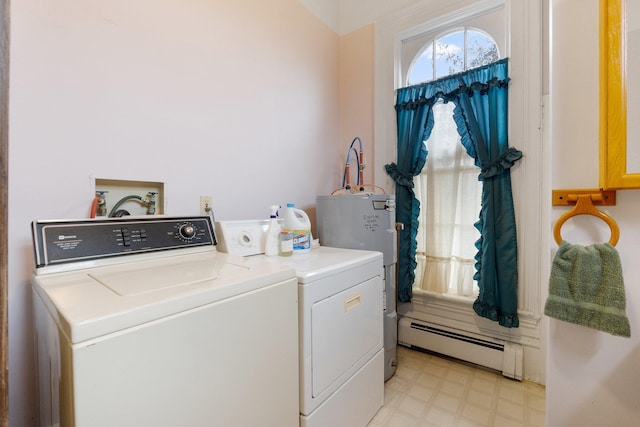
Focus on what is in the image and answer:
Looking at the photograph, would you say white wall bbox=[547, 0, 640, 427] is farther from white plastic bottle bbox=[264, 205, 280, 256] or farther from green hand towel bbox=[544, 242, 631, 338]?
white plastic bottle bbox=[264, 205, 280, 256]

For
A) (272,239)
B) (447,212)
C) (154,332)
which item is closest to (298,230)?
(272,239)

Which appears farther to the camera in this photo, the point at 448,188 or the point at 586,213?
the point at 448,188

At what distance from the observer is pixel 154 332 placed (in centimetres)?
67

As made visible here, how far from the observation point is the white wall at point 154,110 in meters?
1.08

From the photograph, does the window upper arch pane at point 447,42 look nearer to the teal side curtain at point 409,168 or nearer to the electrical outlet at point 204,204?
the teal side curtain at point 409,168

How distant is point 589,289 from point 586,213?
0.27 meters

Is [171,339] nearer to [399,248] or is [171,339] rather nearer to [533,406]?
[399,248]

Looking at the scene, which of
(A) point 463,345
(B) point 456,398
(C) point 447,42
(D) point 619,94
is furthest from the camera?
(C) point 447,42

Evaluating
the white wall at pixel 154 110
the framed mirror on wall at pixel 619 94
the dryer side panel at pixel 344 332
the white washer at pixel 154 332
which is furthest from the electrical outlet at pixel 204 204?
the framed mirror on wall at pixel 619 94

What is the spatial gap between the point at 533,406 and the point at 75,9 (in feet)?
9.93

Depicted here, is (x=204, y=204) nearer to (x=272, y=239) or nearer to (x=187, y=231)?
(x=187, y=231)

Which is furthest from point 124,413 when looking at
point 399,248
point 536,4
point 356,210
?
point 536,4

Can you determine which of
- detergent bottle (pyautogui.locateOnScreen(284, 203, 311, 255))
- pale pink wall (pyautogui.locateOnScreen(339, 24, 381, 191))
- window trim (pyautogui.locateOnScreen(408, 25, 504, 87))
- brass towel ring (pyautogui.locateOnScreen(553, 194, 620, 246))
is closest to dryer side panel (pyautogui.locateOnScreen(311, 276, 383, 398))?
detergent bottle (pyautogui.locateOnScreen(284, 203, 311, 255))

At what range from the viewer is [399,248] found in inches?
87.8
